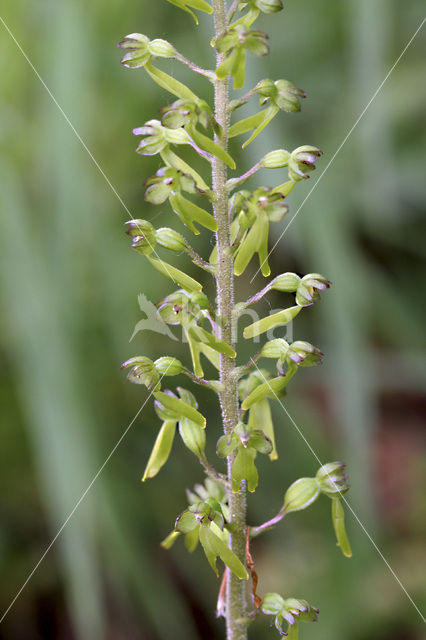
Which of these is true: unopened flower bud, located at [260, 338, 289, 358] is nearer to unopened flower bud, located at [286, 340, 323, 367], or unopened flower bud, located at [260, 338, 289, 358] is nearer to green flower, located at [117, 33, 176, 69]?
unopened flower bud, located at [286, 340, 323, 367]

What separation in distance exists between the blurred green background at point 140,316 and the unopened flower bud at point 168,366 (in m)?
0.78

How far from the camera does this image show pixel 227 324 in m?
0.76

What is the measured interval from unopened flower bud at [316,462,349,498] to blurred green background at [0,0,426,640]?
732mm

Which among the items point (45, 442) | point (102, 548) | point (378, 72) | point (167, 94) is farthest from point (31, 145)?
point (102, 548)

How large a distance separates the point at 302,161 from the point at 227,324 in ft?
0.75

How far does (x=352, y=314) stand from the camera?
1.70 m

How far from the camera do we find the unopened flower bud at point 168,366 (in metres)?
0.84

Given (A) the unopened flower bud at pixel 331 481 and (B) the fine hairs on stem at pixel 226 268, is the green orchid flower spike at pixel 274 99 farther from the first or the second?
(A) the unopened flower bud at pixel 331 481

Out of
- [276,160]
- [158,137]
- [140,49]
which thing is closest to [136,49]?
[140,49]

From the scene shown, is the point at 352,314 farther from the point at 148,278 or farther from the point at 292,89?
the point at 292,89

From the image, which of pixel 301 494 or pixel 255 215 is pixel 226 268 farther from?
pixel 301 494

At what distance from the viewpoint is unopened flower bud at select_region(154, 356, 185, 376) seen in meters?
0.84

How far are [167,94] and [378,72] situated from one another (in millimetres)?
618

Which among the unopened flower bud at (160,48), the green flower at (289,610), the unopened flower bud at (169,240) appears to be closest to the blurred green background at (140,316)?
the unopened flower bud at (160,48)
